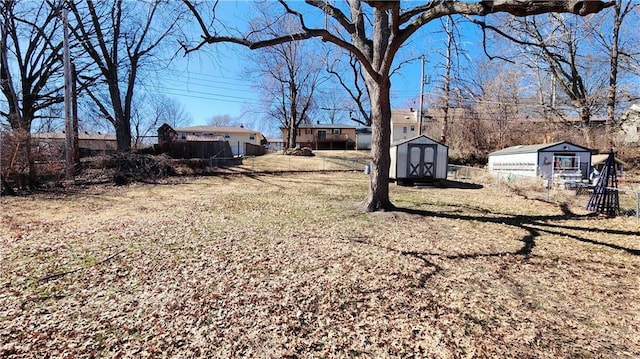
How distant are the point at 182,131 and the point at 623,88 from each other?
53383mm

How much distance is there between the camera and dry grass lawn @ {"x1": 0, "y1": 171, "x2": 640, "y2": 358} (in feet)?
8.57

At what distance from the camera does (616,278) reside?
4.12m

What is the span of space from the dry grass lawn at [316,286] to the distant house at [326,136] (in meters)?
37.8

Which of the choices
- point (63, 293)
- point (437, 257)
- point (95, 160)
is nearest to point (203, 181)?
point (95, 160)

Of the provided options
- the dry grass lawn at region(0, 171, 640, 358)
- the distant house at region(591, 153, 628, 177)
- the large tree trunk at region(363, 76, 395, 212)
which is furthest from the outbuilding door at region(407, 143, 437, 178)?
the distant house at region(591, 153, 628, 177)

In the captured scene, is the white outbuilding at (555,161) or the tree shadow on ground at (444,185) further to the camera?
the white outbuilding at (555,161)

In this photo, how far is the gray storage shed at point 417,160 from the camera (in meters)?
15.4

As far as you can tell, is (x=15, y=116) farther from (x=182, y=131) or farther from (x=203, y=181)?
(x=182, y=131)

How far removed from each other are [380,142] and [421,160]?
9245 millimetres

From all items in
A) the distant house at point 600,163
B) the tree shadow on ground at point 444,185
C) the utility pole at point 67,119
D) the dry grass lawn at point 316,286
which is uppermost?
the utility pole at point 67,119

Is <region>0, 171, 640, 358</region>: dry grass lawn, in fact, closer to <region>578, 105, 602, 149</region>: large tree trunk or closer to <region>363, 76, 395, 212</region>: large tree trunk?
<region>363, 76, 395, 212</region>: large tree trunk

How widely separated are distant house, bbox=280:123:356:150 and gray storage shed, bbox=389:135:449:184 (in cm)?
2837

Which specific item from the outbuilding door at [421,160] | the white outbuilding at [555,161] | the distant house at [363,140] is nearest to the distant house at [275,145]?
the distant house at [363,140]

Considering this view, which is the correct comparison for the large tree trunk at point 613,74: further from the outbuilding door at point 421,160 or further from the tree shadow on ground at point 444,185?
the outbuilding door at point 421,160
